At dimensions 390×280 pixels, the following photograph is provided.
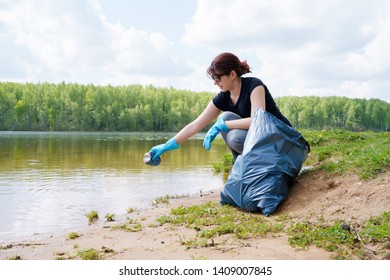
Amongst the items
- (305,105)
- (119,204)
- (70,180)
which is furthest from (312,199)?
(305,105)

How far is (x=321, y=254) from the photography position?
2.70m

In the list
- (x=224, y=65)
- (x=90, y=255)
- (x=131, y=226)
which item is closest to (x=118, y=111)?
(x=224, y=65)

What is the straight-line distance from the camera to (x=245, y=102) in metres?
4.44

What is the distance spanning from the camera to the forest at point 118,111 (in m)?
66.9

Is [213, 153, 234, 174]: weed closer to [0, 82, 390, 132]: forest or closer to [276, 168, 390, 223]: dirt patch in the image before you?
[276, 168, 390, 223]: dirt patch

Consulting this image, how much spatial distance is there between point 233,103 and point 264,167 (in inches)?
33.7

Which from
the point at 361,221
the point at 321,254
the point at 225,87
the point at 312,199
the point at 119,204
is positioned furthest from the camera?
the point at 119,204

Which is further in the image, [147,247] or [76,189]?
[76,189]

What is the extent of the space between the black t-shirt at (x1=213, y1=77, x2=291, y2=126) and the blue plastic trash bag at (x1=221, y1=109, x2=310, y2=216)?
0.80 ft

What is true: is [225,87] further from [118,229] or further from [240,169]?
[118,229]

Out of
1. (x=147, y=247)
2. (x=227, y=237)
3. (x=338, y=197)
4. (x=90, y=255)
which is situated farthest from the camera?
(x=338, y=197)

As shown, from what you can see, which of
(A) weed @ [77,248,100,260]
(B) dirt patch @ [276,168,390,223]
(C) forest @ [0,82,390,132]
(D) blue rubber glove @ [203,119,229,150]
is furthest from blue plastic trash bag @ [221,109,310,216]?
(C) forest @ [0,82,390,132]

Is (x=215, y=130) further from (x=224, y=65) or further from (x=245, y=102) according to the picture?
(x=224, y=65)

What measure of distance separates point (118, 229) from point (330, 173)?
2235 millimetres
